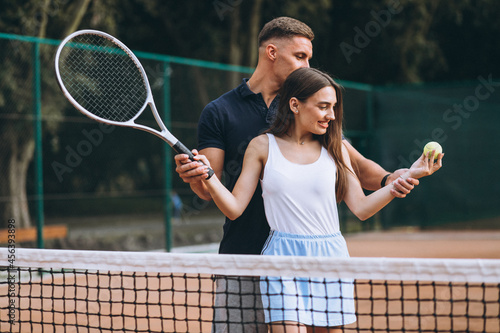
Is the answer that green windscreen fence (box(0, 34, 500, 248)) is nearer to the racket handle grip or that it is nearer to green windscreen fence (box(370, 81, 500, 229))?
green windscreen fence (box(370, 81, 500, 229))

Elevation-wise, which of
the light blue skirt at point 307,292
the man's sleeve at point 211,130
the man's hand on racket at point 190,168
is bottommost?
the light blue skirt at point 307,292

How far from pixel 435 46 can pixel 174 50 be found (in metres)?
7.05

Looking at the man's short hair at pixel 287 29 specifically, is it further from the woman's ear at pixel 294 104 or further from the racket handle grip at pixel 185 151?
the racket handle grip at pixel 185 151

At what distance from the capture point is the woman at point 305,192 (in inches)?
98.4

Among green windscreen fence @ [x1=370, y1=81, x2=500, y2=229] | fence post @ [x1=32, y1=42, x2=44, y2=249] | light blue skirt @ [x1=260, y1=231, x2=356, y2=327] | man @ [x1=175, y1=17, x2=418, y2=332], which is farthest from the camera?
green windscreen fence @ [x1=370, y1=81, x2=500, y2=229]

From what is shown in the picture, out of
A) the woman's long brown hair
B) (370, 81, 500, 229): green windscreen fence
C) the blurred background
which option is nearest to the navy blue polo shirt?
the woman's long brown hair

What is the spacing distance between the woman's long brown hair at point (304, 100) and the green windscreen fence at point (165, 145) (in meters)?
5.31

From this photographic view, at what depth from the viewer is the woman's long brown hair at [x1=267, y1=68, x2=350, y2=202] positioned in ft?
8.59

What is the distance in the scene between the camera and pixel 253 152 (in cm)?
263

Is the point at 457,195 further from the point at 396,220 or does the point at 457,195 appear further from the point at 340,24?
the point at 340,24

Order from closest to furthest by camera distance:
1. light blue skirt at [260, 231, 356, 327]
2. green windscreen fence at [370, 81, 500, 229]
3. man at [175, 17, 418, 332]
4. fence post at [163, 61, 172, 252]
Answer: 1. light blue skirt at [260, 231, 356, 327]
2. man at [175, 17, 418, 332]
3. fence post at [163, 61, 172, 252]
4. green windscreen fence at [370, 81, 500, 229]

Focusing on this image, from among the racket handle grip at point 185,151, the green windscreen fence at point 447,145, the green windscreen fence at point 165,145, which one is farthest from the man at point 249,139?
the green windscreen fence at point 447,145

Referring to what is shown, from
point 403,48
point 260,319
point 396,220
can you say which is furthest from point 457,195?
point 260,319

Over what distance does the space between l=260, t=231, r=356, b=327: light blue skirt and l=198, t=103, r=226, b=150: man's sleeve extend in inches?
19.0
